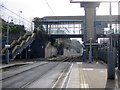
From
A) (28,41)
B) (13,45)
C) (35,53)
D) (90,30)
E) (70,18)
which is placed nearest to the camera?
(13,45)

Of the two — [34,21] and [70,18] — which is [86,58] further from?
[70,18]

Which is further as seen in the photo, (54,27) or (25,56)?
(54,27)

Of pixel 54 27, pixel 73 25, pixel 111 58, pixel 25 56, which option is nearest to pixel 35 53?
pixel 25 56

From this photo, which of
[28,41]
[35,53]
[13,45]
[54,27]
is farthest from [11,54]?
[54,27]

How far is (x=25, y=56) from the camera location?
5775cm

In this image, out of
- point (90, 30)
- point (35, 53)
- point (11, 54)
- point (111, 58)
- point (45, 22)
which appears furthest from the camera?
point (45, 22)

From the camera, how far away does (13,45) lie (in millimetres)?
47719

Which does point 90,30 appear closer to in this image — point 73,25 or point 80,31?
point 80,31

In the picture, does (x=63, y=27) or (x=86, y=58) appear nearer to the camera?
(x=86, y=58)

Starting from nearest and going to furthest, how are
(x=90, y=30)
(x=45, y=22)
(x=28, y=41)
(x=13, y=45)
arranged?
(x=13, y=45), (x=28, y=41), (x=90, y=30), (x=45, y=22)

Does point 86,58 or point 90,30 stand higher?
point 90,30

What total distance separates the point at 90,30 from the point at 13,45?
19613 mm

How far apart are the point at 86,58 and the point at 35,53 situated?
1749cm

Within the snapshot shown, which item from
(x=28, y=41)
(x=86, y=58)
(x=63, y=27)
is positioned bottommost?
(x=86, y=58)
